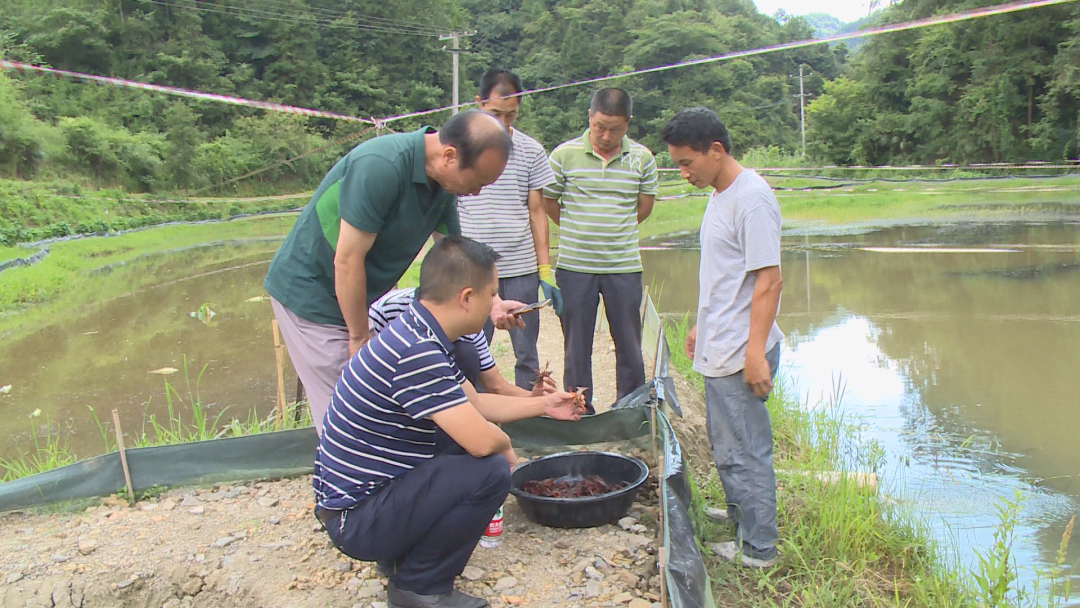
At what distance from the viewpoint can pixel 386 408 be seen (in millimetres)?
2340

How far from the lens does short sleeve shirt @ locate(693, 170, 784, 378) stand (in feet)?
8.66

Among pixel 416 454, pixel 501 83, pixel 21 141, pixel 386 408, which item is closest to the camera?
pixel 386 408

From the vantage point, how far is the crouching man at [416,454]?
2.33 m

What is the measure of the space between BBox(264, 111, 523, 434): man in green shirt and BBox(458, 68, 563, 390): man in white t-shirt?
1078 millimetres

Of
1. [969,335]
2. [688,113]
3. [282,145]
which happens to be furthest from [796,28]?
[688,113]

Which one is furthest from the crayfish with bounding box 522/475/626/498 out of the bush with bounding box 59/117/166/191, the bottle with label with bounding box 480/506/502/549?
the bush with bounding box 59/117/166/191

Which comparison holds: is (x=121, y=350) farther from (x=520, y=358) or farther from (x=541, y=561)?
(x=541, y=561)

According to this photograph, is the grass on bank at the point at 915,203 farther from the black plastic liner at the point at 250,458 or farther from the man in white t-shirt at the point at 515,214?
the black plastic liner at the point at 250,458

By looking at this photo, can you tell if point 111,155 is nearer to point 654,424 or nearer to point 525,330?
point 525,330

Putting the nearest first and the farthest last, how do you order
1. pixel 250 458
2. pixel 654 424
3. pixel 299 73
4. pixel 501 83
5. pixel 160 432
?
pixel 654 424
pixel 250 458
pixel 501 83
pixel 160 432
pixel 299 73

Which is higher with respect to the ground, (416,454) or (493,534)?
(416,454)

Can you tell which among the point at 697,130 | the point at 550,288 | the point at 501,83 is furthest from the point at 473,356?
the point at 501,83

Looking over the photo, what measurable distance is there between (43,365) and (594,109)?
6449 millimetres

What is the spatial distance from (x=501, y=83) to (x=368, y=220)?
5.87ft
